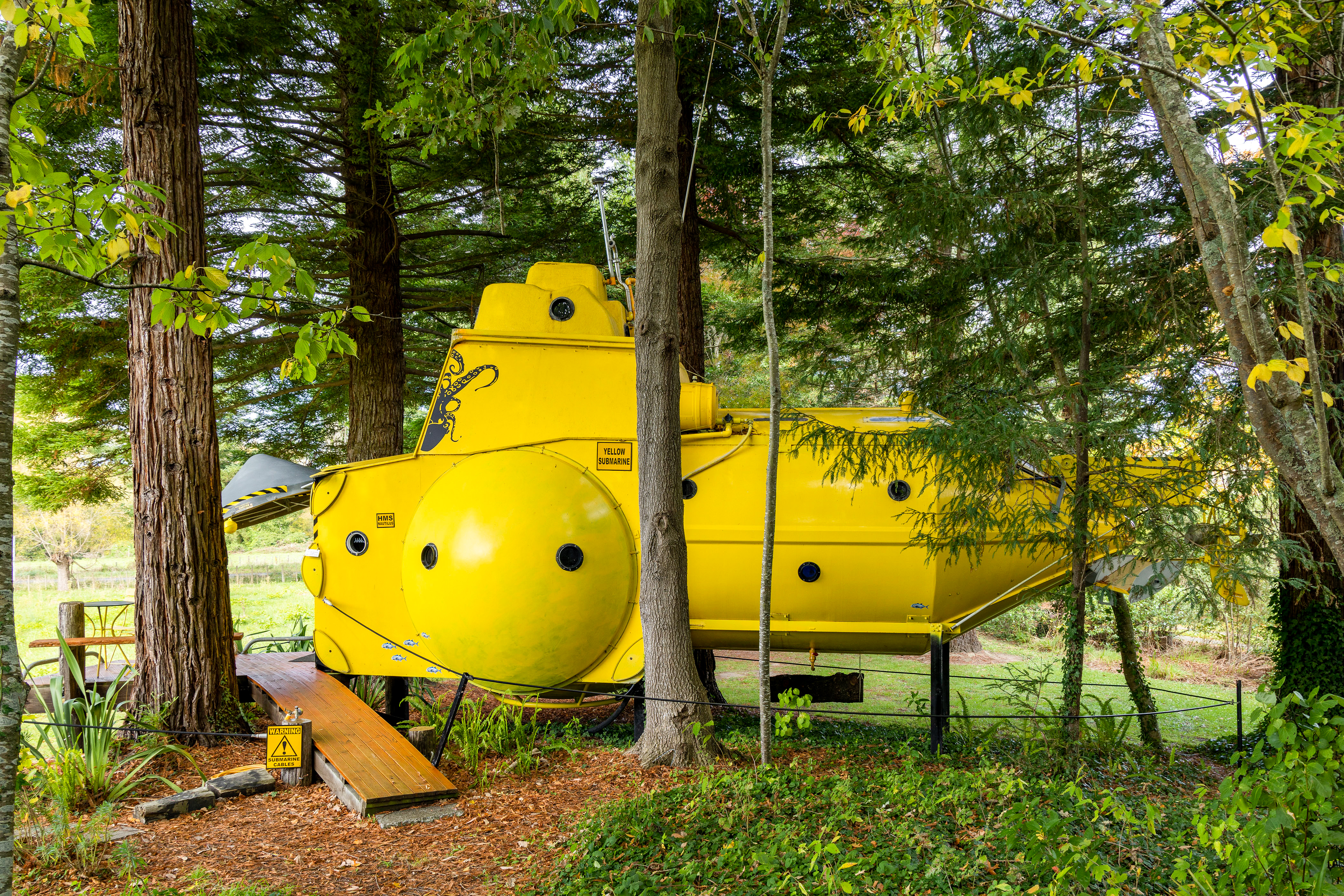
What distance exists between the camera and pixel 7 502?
2.44m

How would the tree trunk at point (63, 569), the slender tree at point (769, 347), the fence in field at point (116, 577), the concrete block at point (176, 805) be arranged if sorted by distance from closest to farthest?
the slender tree at point (769, 347), the concrete block at point (176, 805), the tree trunk at point (63, 569), the fence in field at point (116, 577)

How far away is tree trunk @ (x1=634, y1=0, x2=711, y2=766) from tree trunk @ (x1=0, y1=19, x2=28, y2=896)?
3.71 m

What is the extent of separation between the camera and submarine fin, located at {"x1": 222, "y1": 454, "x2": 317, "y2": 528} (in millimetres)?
7559

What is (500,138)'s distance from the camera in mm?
9281

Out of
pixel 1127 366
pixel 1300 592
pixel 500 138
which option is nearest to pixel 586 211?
pixel 500 138

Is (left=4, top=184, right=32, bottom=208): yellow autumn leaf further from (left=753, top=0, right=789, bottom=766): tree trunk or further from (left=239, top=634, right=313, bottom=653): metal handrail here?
(left=239, top=634, right=313, bottom=653): metal handrail

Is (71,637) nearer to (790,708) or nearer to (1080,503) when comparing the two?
(790,708)

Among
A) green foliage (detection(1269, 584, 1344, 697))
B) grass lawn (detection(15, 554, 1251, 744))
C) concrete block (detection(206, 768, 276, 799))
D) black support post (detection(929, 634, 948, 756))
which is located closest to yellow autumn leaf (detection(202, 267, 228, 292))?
concrete block (detection(206, 768, 276, 799))

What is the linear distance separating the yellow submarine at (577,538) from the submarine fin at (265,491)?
3.90 feet

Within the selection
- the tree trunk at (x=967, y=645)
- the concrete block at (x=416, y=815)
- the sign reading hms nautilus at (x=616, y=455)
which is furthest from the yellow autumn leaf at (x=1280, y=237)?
the tree trunk at (x=967, y=645)

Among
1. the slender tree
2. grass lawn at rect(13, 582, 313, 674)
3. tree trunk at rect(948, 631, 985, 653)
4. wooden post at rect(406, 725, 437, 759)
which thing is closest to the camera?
the slender tree

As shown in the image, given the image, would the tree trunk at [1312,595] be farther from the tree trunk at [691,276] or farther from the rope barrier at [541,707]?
the tree trunk at [691,276]

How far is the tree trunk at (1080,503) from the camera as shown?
18.1 ft

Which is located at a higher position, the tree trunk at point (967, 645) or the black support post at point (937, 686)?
the black support post at point (937, 686)
